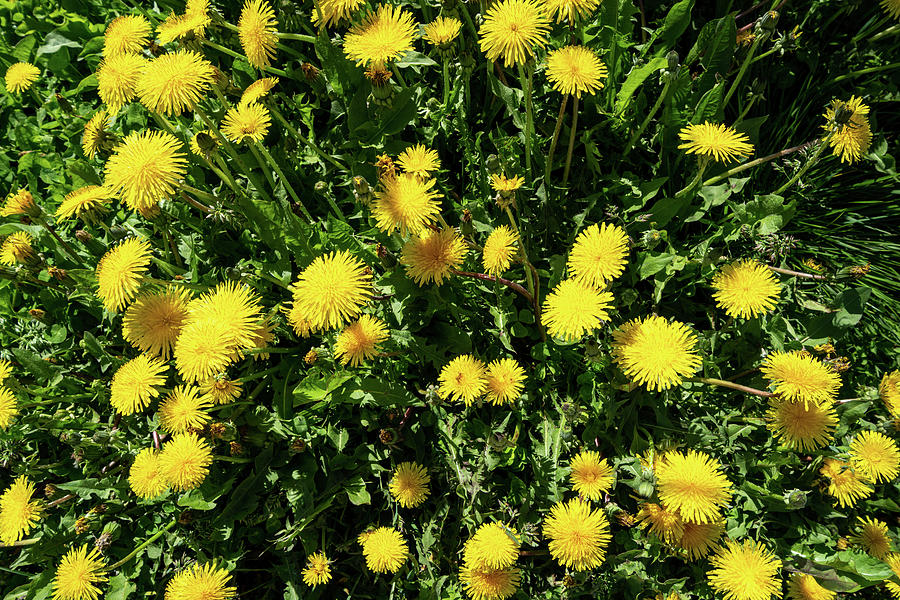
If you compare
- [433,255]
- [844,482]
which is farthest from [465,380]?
[844,482]

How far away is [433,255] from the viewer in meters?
2.05

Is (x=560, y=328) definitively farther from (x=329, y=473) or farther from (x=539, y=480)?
(x=329, y=473)

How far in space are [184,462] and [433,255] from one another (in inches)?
51.5

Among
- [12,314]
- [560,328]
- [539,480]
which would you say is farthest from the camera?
[12,314]

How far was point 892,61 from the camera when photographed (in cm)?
261

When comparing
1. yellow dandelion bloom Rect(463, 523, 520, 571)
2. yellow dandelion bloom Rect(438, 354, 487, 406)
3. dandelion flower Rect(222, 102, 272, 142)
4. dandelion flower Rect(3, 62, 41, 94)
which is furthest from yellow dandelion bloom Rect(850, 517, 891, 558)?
dandelion flower Rect(3, 62, 41, 94)

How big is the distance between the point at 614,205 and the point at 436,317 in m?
1.05

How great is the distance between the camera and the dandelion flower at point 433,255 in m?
2.05

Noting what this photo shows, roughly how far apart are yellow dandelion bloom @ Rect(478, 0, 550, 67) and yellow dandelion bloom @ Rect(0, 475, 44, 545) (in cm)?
283

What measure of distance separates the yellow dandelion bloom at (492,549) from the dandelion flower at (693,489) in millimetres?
603

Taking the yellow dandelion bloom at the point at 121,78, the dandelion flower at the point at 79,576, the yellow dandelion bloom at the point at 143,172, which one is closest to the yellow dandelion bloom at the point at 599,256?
the yellow dandelion bloom at the point at 143,172

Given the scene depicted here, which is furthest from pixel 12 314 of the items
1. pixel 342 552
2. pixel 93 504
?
pixel 342 552

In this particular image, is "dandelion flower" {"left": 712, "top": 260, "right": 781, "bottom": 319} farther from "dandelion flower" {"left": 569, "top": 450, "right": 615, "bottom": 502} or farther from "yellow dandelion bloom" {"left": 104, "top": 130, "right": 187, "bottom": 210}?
"yellow dandelion bloom" {"left": 104, "top": 130, "right": 187, "bottom": 210}

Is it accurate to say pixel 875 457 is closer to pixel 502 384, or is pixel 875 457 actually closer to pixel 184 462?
pixel 502 384
